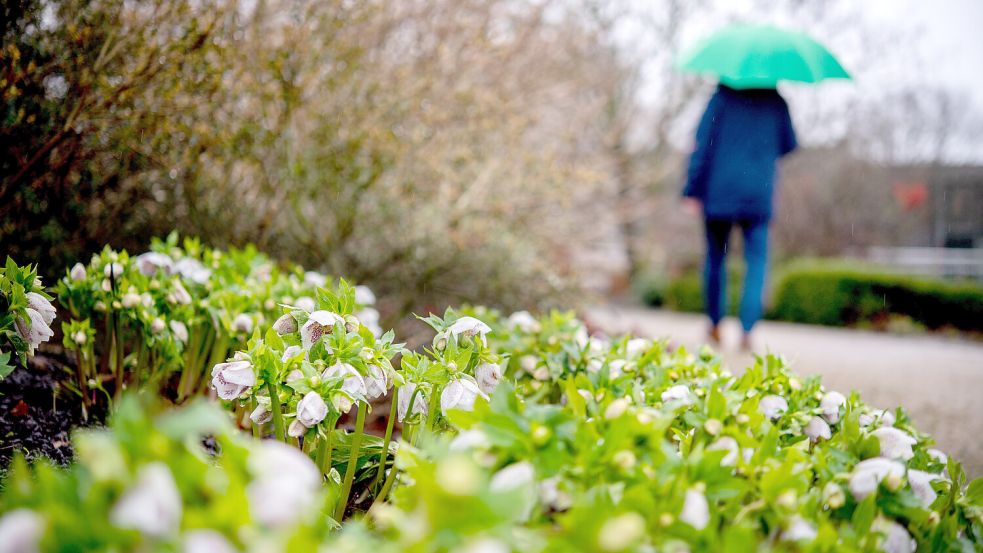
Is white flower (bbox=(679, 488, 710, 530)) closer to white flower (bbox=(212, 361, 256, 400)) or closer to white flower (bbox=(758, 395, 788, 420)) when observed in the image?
white flower (bbox=(758, 395, 788, 420))

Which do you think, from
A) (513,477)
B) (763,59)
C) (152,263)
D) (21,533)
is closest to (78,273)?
(152,263)

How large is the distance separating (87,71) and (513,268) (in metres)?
2.34

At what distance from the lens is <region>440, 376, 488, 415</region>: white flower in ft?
3.97

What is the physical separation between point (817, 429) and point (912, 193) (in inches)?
977

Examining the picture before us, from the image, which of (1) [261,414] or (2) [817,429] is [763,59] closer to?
(2) [817,429]

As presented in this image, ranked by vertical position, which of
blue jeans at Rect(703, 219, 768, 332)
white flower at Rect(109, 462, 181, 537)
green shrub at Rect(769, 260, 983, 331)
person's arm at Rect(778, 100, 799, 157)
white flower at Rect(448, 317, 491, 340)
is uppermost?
person's arm at Rect(778, 100, 799, 157)

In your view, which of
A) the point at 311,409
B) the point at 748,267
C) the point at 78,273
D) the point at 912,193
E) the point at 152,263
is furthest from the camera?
the point at 912,193

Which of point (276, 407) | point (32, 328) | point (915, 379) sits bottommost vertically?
point (915, 379)

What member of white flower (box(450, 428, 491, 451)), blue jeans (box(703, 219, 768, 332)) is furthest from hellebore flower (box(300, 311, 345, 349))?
blue jeans (box(703, 219, 768, 332))

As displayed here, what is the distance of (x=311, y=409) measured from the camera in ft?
3.83

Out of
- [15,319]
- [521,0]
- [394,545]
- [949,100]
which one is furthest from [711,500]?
[949,100]

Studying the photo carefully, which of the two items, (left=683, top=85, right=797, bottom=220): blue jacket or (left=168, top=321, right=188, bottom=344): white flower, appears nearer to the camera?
(left=168, top=321, right=188, bottom=344): white flower

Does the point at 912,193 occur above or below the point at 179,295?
below

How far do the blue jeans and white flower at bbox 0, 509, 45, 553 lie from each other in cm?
412
